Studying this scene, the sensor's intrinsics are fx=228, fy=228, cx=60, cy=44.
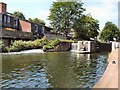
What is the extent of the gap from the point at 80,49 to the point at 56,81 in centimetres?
2586

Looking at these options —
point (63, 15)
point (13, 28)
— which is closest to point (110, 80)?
point (13, 28)

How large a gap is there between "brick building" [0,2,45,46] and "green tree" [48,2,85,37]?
129 inches

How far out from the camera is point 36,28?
1800 inches

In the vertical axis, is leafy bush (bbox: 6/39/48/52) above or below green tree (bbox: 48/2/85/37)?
below

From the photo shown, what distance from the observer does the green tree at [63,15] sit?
48.3m

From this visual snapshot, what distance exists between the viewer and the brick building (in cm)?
3241

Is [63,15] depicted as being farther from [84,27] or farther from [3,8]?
[3,8]

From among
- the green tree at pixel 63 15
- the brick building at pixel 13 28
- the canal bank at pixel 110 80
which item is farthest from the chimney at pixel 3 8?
the canal bank at pixel 110 80

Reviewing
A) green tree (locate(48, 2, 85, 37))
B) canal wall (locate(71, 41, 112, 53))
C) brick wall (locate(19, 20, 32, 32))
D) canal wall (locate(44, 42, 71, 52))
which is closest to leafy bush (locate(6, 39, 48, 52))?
canal wall (locate(44, 42, 71, 52))

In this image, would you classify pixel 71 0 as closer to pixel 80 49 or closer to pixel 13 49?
pixel 80 49

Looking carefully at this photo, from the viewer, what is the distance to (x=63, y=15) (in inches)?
1906

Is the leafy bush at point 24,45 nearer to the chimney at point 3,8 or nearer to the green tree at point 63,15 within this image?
the chimney at point 3,8

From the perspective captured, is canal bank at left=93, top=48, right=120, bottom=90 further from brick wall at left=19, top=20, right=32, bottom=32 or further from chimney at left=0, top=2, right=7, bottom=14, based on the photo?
brick wall at left=19, top=20, right=32, bottom=32

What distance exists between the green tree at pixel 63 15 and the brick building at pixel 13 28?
129 inches
